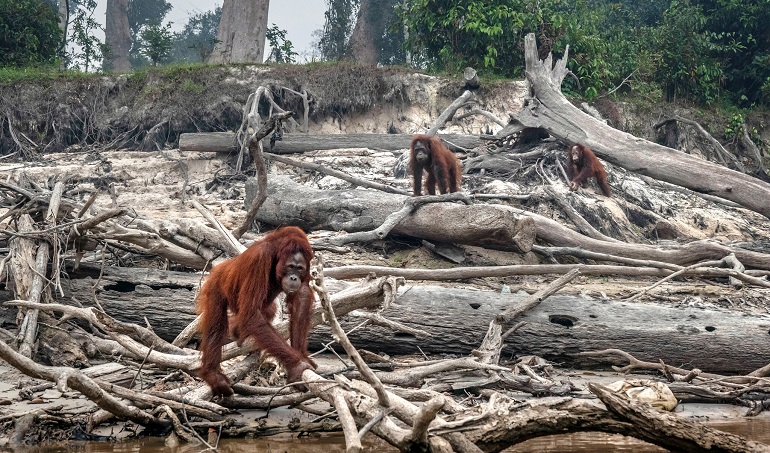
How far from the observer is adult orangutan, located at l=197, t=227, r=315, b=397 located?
546cm

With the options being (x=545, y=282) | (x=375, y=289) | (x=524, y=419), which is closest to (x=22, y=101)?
(x=545, y=282)

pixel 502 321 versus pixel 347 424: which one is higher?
pixel 347 424

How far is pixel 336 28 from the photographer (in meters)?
27.3

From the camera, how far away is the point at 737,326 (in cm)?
777

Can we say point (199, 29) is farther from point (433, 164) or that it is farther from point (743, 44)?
point (433, 164)

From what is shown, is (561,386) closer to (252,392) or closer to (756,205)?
(252,392)

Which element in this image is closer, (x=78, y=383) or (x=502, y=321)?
(x=78, y=383)

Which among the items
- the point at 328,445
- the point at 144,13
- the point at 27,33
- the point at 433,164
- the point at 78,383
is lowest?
the point at 328,445

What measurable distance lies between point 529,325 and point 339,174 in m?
4.72

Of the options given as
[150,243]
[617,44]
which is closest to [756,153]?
[617,44]

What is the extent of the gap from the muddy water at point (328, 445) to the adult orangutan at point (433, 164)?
5433 millimetres

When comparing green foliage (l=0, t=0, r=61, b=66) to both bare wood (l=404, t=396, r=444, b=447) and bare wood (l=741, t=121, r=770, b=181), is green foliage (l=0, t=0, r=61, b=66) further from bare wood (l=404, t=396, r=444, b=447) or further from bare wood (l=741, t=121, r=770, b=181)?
bare wood (l=404, t=396, r=444, b=447)

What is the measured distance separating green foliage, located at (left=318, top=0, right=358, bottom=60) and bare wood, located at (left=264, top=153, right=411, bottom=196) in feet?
48.2

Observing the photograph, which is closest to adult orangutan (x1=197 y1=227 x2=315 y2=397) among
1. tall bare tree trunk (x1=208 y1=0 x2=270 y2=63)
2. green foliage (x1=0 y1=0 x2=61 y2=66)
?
green foliage (x1=0 y1=0 x2=61 y2=66)
